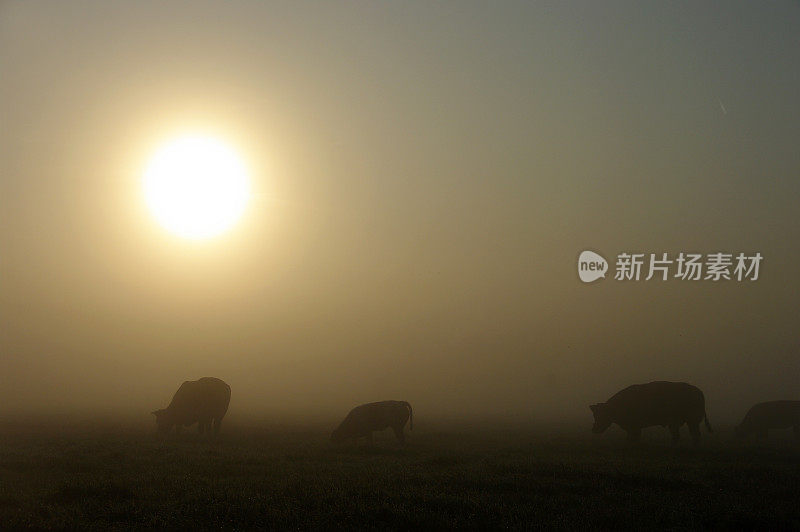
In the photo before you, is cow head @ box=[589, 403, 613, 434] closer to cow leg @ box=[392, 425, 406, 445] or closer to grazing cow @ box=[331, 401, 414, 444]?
grazing cow @ box=[331, 401, 414, 444]

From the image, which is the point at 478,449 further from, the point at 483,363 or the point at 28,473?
the point at 483,363

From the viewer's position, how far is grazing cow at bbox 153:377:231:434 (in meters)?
22.0

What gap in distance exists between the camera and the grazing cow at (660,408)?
69.6ft

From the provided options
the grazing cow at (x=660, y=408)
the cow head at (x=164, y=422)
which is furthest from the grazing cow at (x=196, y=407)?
the grazing cow at (x=660, y=408)

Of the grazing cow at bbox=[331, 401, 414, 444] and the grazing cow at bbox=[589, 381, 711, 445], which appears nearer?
the grazing cow at bbox=[331, 401, 414, 444]

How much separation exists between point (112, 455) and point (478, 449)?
968cm

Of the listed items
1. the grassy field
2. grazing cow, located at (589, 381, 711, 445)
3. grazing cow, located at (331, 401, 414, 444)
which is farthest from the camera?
grazing cow, located at (589, 381, 711, 445)

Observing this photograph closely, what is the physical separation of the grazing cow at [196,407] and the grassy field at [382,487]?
177 inches

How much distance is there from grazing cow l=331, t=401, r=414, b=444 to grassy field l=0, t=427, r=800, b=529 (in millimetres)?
2380

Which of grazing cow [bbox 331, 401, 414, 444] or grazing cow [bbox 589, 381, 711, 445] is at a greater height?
grazing cow [bbox 589, 381, 711, 445]

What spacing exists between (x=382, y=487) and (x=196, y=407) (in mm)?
13646

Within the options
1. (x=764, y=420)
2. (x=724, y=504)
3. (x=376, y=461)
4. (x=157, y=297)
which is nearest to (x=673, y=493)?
(x=724, y=504)

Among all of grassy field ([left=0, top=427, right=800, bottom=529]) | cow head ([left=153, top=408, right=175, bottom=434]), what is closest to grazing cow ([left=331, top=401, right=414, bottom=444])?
grassy field ([left=0, top=427, right=800, bottom=529])

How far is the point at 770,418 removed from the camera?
26.5 m
